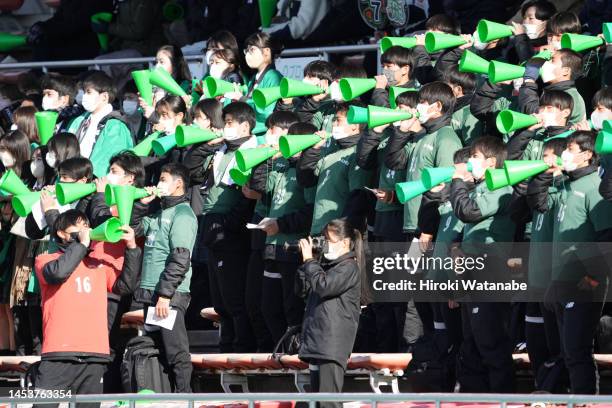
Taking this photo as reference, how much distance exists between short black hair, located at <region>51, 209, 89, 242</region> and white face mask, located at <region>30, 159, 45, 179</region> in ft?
5.66

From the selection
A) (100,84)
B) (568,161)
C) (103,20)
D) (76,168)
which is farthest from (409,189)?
(103,20)

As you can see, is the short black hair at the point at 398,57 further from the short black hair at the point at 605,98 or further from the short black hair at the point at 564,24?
the short black hair at the point at 605,98

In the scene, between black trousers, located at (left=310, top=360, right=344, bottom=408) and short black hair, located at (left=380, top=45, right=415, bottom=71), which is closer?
black trousers, located at (left=310, top=360, right=344, bottom=408)

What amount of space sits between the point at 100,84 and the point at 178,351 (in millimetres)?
2548

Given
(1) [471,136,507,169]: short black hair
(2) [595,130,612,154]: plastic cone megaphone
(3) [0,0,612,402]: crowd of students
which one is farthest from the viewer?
(1) [471,136,507,169]: short black hair

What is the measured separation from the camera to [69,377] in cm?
916

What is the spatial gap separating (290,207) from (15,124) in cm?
281

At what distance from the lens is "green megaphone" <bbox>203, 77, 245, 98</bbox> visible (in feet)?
36.5

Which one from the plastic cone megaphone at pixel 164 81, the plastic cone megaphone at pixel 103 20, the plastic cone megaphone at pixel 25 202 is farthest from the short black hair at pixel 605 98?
the plastic cone megaphone at pixel 103 20

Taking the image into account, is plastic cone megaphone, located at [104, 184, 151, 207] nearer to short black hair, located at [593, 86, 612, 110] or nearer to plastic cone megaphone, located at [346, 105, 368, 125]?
plastic cone megaphone, located at [346, 105, 368, 125]

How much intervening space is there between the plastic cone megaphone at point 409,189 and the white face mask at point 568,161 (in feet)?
2.81

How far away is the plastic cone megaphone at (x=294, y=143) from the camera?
9.79 metres

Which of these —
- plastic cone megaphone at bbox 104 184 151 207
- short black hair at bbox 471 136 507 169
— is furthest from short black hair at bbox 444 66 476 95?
plastic cone megaphone at bbox 104 184 151 207

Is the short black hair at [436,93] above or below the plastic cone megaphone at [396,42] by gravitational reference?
below
